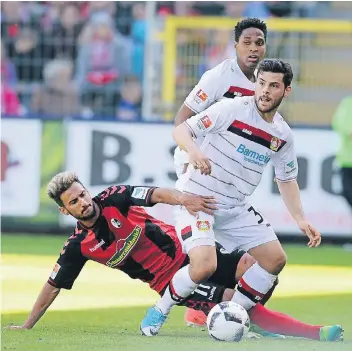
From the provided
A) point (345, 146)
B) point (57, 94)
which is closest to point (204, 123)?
point (345, 146)

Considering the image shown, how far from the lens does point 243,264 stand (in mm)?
7891

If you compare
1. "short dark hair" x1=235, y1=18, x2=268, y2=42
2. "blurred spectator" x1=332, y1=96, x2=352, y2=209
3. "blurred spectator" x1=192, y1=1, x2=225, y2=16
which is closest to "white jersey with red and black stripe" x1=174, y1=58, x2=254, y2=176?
"short dark hair" x1=235, y1=18, x2=268, y2=42

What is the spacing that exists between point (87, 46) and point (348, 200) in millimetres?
4461

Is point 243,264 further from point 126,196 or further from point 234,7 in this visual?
point 234,7

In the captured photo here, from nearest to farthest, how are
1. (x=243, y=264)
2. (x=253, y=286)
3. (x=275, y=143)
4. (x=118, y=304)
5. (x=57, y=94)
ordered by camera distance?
1. (x=275, y=143)
2. (x=253, y=286)
3. (x=243, y=264)
4. (x=118, y=304)
5. (x=57, y=94)

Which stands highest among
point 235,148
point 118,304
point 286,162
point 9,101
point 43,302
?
point 235,148

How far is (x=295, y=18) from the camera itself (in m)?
16.2

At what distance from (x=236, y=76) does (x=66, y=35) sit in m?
8.31

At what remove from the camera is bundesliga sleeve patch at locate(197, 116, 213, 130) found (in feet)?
24.0

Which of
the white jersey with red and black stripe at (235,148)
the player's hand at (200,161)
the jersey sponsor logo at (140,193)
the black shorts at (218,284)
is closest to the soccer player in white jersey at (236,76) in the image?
the white jersey with red and black stripe at (235,148)

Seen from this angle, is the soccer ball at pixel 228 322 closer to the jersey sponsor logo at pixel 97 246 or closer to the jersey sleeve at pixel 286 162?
the jersey sponsor logo at pixel 97 246

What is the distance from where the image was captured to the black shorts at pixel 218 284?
7.75m

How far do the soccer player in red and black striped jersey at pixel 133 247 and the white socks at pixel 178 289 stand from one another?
0.6 inches

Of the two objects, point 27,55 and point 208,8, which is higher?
point 208,8
